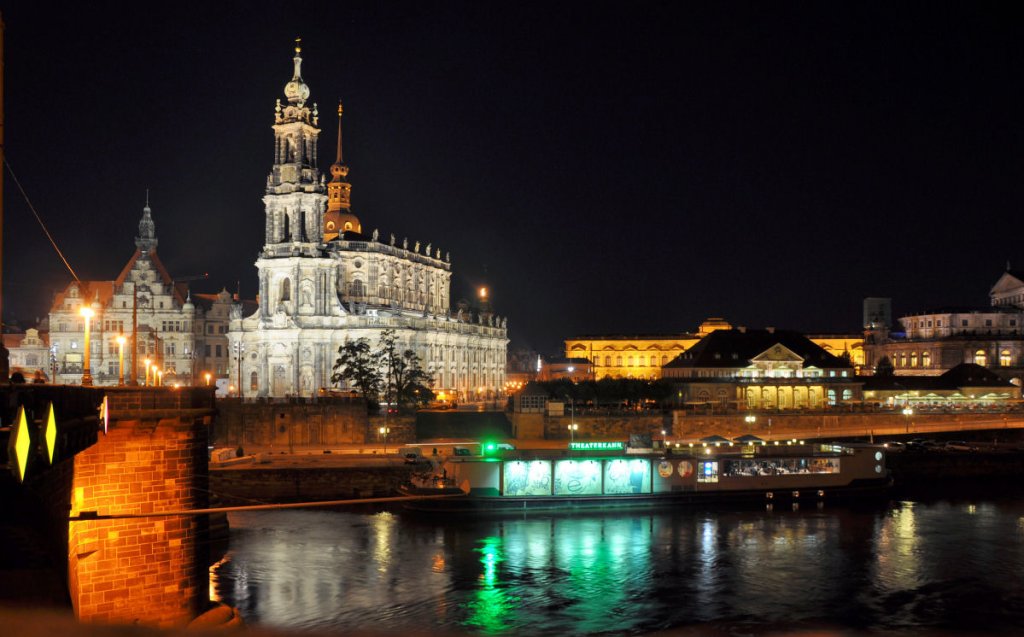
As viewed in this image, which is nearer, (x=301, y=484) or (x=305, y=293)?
(x=301, y=484)

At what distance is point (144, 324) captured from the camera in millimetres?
98312

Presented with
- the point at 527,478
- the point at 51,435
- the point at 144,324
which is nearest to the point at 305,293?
the point at 144,324

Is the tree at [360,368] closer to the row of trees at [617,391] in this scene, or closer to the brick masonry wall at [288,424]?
the brick masonry wall at [288,424]

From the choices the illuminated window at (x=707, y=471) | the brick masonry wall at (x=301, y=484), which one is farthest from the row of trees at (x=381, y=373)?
the illuminated window at (x=707, y=471)

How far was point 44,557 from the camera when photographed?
25609 millimetres

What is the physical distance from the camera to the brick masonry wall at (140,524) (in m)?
18.6

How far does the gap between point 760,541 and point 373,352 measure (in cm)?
5058

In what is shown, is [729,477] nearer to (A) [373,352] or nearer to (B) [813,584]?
(B) [813,584]

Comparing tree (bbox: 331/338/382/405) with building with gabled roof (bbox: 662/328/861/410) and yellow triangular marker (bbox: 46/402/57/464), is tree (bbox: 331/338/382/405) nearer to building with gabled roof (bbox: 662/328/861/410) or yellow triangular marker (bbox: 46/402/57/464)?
building with gabled roof (bbox: 662/328/861/410)

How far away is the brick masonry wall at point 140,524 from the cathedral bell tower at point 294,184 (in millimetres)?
71179

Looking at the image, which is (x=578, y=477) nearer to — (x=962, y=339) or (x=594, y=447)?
(x=594, y=447)

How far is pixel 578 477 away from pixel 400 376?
34.3 metres

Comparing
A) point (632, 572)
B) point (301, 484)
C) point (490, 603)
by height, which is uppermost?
point (301, 484)

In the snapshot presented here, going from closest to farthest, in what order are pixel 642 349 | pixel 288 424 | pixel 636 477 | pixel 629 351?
pixel 636 477 → pixel 288 424 → pixel 642 349 → pixel 629 351
